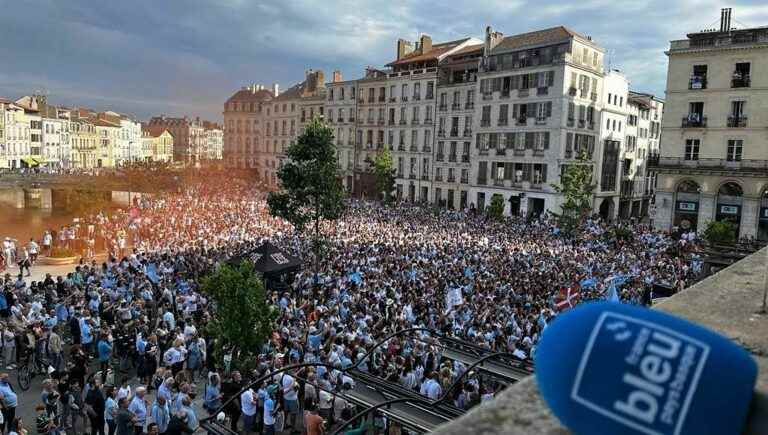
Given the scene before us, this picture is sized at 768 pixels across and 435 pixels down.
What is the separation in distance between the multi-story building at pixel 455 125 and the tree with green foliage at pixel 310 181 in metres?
36.0

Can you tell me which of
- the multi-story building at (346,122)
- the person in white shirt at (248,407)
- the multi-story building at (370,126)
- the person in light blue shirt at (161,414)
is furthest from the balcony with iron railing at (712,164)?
the person in light blue shirt at (161,414)

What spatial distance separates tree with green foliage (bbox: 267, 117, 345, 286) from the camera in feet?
83.4

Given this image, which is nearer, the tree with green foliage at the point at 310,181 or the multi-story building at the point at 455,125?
the tree with green foliage at the point at 310,181

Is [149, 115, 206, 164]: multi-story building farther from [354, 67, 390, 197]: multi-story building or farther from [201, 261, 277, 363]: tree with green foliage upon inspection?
[201, 261, 277, 363]: tree with green foliage

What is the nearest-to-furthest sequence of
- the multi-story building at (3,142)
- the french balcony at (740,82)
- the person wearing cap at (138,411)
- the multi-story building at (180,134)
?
the person wearing cap at (138,411) → the french balcony at (740,82) → the multi-story building at (3,142) → the multi-story building at (180,134)

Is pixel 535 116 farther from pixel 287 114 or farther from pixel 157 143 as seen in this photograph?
pixel 157 143

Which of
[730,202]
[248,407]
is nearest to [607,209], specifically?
[730,202]

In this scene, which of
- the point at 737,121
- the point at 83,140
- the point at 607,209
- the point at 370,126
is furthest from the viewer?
the point at 83,140

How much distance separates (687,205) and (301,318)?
3911cm

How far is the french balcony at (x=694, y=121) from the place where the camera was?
4353cm

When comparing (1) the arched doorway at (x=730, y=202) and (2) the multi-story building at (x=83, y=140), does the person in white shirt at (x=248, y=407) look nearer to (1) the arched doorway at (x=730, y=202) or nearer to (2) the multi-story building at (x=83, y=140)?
(1) the arched doorway at (x=730, y=202)

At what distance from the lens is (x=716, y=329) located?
3465 millimetres

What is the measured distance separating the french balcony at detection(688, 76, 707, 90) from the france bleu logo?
49.1 metres

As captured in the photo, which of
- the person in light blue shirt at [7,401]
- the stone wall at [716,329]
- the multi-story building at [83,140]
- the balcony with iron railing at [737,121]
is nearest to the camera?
the stone wall at [716,329]
